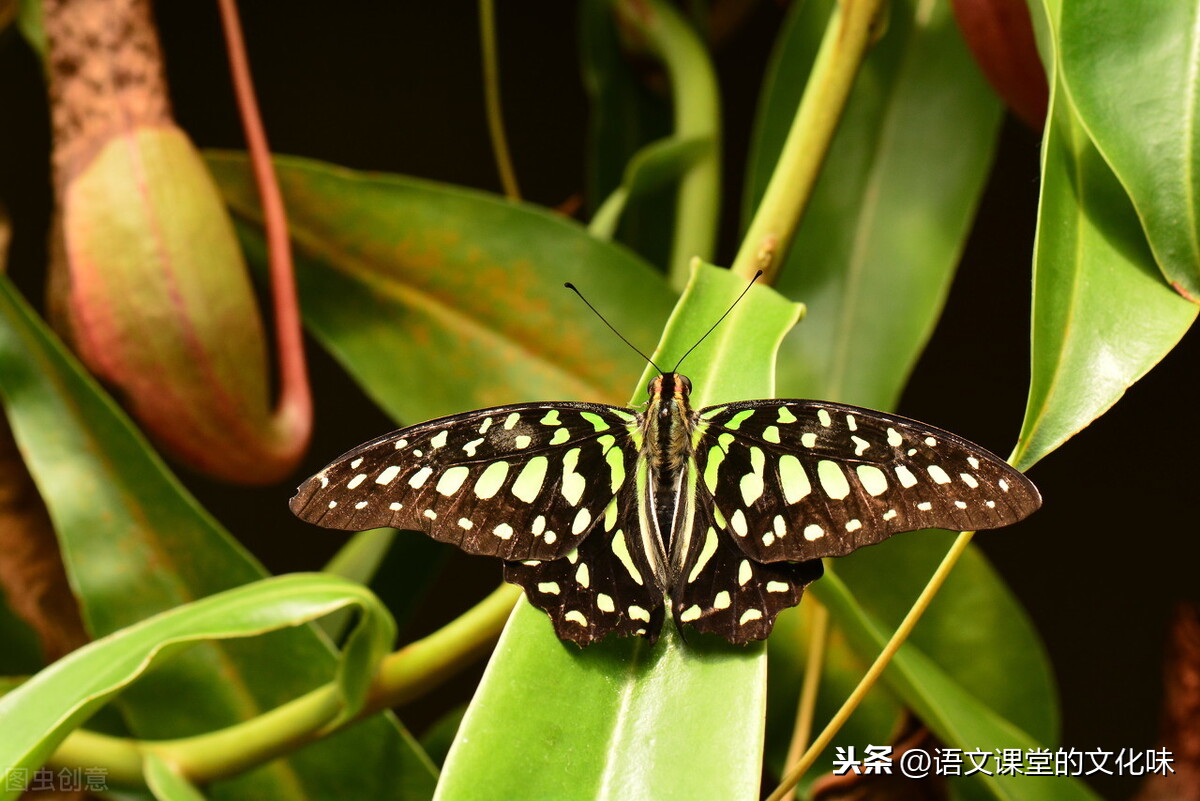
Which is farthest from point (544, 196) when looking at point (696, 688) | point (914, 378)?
point (696, 688)

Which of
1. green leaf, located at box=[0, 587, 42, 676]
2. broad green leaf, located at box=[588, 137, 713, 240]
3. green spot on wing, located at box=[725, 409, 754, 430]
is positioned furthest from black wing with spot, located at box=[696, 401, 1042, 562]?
green leaf, located at box=[0, 587, 42, 676]

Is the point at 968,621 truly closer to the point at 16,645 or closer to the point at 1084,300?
the point at 1084,300

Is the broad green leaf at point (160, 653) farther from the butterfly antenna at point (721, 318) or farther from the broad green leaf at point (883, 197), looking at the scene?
the broad green leaf at point (883, 197)

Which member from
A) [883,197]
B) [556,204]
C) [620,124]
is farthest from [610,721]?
[556,204]

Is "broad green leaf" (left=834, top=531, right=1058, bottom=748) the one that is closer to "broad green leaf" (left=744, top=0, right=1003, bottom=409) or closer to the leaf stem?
"broad green leaf" (left=744, top=0, right=1003, bottom=409)

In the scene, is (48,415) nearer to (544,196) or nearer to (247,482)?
(247,482)

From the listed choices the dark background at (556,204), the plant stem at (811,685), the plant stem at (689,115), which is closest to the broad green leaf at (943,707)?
the plant stem at (811,685)
